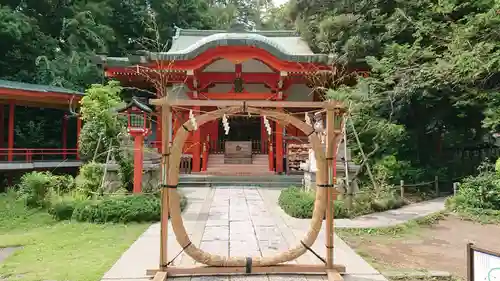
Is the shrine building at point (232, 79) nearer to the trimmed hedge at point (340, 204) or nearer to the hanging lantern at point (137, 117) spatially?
the hanging lantern at point (137, 117)

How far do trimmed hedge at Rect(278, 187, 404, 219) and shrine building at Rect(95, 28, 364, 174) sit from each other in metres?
3.63

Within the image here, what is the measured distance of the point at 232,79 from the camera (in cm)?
1512

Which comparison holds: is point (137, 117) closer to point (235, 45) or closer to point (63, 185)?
point (63, 185)

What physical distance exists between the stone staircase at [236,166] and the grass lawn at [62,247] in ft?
21.6

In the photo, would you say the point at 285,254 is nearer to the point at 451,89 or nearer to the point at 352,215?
the point at 352,215

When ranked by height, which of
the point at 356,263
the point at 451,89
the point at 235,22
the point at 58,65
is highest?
the point at 235,22

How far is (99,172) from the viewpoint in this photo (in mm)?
9375

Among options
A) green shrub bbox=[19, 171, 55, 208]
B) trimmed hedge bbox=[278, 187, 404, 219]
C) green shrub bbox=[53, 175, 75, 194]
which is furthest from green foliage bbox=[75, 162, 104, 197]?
trimmed hedge bbox=[278, 187, 404, 219]

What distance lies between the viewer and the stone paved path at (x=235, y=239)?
4.59m

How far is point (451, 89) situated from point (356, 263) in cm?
826

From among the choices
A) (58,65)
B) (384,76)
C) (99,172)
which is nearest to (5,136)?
Answer: (58,65)

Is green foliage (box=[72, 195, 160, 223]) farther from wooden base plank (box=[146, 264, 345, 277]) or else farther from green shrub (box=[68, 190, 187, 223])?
wooden base plank (box=[146, 264, 345, 277])

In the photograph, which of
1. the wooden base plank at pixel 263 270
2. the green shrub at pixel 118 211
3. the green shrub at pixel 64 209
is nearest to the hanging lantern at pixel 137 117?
the green shrub at pixel 118 211

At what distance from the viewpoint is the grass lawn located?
4.68m
